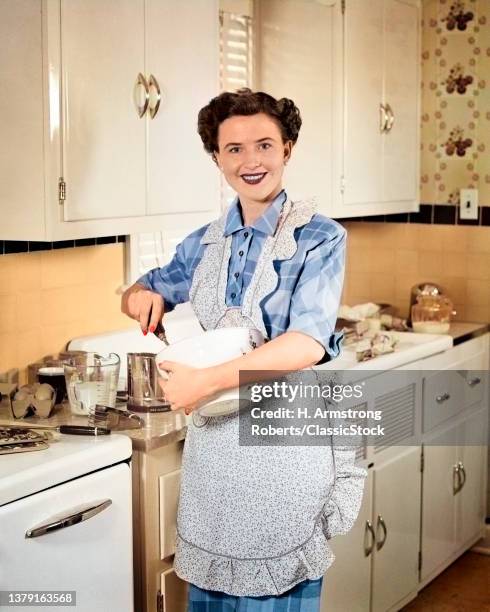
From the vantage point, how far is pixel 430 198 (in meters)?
4.24

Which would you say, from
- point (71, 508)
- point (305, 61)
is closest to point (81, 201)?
point (71, 508)

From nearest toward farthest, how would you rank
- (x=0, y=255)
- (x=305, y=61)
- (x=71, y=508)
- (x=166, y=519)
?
(x=71, y=508)
(x=166, y=519)
(x=0, y=255)
(x=305, y=61)

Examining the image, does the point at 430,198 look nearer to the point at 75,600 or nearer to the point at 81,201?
the point at 81,201

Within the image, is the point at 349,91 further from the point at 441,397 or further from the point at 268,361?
the point at 268,361

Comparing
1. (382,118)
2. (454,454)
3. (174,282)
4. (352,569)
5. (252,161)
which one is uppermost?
(382,118)

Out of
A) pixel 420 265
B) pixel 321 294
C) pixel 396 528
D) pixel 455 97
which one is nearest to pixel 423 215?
pixel 420 265

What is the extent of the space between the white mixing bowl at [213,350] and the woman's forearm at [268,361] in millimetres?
60

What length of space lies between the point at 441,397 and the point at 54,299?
1.51 metres

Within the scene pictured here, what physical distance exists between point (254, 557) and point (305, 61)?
6.16 feet

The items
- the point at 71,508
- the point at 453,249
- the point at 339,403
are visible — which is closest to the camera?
the point at 71,508

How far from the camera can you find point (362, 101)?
377 centimetres

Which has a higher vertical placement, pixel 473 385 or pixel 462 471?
pixel 473 385

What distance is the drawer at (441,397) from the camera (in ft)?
12.1

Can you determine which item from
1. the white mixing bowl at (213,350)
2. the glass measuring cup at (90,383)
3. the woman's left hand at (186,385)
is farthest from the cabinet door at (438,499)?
the woman's left hand at (186,385)
